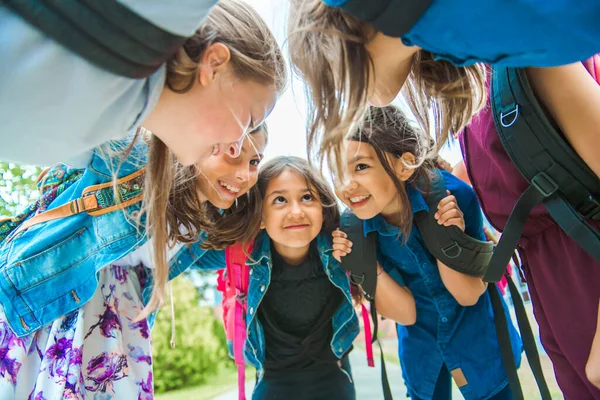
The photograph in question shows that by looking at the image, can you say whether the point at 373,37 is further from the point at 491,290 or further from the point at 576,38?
the point at 491,290

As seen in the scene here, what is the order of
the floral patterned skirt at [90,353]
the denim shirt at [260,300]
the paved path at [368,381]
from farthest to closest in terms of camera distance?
the paved path at [368,381] < the denim shirt at [260,300] < the floral patterned skirt at [90,353]

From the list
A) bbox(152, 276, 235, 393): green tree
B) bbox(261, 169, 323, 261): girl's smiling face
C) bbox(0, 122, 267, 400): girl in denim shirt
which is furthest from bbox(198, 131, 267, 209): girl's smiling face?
bbox(152, 276, 235, 393): green tree

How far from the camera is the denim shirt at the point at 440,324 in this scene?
1.28 meters

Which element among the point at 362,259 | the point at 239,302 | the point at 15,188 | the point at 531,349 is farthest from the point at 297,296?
the point at 15,188

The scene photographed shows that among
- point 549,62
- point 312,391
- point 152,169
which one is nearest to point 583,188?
point 549,62

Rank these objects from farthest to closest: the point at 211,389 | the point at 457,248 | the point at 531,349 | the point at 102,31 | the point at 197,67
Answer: the point at 211,389
the point at 457,248
the point at 531,349
the point at 197,67
the point at 102,31

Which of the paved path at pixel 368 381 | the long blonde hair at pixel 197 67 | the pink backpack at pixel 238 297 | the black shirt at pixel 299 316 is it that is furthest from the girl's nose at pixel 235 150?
the paved path at pixel 368 381

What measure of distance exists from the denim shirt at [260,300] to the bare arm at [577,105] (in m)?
0.73

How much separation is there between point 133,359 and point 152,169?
48 cm

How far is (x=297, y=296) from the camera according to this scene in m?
1.47

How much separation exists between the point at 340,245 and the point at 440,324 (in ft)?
1.01

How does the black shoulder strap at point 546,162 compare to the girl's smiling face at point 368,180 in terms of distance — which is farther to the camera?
the girl's smiling face at point 368,180

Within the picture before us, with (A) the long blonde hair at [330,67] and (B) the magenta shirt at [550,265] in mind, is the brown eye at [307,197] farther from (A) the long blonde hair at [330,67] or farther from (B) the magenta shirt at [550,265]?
(A) the long blonde hair at [330,67]

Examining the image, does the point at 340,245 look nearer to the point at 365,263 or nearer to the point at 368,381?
the point at 365,263
